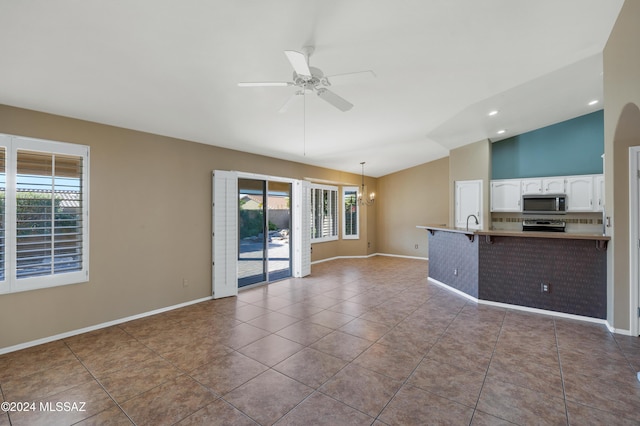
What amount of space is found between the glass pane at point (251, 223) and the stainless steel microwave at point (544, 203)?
566 centimetres

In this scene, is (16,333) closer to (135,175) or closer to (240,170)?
(135,175)

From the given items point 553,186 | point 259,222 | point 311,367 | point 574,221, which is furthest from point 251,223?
point 574,221

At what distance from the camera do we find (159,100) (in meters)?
3.18

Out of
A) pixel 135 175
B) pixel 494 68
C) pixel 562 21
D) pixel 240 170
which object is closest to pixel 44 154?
pixel 135 175

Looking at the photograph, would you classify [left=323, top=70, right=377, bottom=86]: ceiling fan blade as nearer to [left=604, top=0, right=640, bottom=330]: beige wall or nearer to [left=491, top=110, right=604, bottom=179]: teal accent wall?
[left=604, top=0, right=640, bottom=330]: beige wall

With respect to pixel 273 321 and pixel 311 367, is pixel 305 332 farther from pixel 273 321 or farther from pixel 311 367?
pixel 311 367

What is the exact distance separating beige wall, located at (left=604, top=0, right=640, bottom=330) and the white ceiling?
324 mm

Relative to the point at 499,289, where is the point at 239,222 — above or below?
above

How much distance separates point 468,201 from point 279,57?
5690 millimetres

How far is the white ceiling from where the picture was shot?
2021 millimetres

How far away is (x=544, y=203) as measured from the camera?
5.87 meters

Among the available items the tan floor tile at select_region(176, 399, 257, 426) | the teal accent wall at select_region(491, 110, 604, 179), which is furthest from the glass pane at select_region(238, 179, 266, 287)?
the teal accent wall at select_region(491, 110, 604, 179)

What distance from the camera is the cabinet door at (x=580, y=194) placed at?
18.1 ft

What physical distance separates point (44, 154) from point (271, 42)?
3.06m
